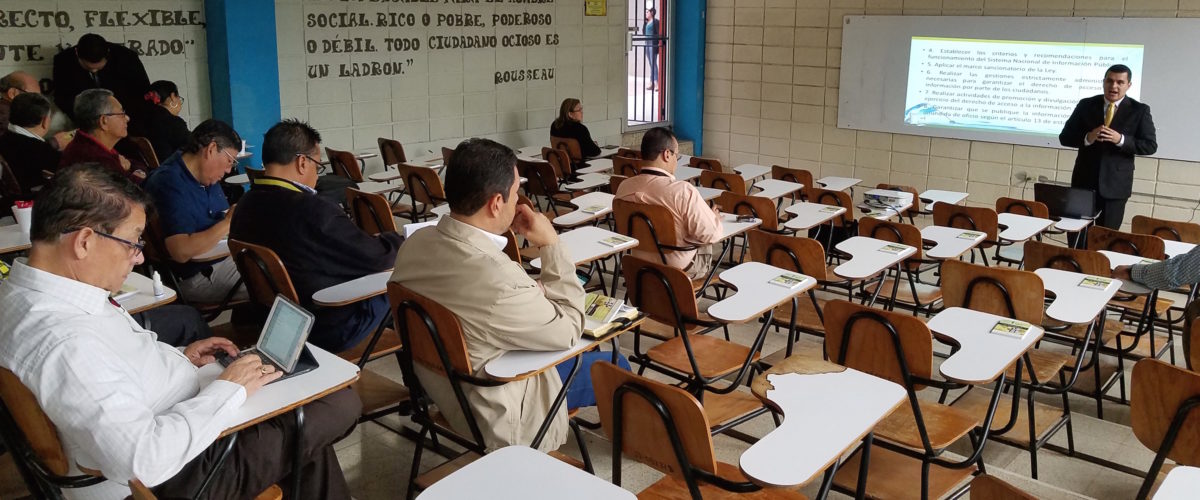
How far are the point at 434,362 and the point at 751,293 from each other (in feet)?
3.89

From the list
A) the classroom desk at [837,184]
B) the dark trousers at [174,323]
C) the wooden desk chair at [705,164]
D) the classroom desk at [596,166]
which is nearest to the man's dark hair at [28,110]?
the dark trousers at [174,323]

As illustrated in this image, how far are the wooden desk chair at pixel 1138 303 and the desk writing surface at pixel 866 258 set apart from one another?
40.4 inches

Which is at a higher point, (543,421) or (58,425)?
(58,425)

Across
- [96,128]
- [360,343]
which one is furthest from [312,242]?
[96,128]

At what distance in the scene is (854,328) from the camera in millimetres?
2990

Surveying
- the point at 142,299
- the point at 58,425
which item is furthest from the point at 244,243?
the point at 58,425

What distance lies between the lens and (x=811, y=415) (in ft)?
7.44

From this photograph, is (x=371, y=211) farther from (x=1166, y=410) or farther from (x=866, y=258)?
(x=1166, y=410)

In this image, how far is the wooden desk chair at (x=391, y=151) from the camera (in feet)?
24.3

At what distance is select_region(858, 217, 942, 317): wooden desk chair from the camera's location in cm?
445

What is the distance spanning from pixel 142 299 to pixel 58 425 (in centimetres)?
114

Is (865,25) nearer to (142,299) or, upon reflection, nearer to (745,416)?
(745,416)

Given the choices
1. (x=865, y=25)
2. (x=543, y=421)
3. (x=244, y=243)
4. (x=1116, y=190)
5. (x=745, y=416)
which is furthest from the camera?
(x=865, y=25)

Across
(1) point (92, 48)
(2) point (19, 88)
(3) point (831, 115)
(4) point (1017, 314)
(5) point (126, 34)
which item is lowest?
(4) point (1017, 314)
